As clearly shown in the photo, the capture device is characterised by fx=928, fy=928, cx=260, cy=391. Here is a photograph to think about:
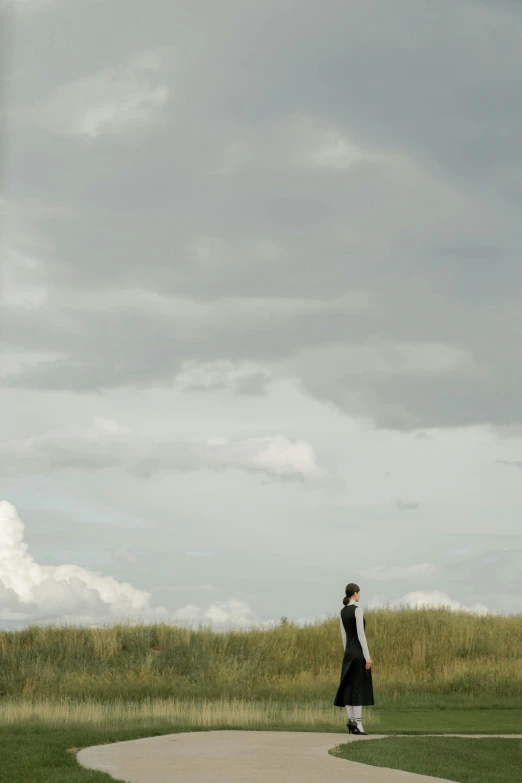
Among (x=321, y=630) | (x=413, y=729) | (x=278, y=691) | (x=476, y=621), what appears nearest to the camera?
(x=413, y=729)

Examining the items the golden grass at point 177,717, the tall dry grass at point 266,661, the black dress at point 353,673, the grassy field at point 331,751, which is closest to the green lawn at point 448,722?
the golden grass at point 177,717

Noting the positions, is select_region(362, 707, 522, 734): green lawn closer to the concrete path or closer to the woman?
the woman

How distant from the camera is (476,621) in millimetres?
40719

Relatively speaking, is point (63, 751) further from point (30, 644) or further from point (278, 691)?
point (30, 644)

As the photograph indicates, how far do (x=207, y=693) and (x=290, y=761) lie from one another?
17.5 m

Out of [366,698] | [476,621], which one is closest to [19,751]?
[366,698]

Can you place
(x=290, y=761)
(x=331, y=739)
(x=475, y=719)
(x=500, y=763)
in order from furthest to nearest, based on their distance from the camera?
1. (x=475, y=719)
2. (x=331, y=739)
3. (x=500, y=763)
4. (x=290, y=761)

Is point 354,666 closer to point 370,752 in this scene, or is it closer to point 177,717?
point 370,752

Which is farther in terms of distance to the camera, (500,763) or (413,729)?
(413,729)

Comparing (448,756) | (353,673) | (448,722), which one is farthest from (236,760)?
(448,722)

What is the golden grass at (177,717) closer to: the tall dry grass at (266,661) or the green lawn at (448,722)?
the green lawn at (448,722)

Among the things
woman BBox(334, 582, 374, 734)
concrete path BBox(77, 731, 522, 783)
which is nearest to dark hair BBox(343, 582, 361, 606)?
woman BBox(334, 582, 374, 734)

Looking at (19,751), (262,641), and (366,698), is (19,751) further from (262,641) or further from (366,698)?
(262,641)

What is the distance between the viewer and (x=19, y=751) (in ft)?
46.1
